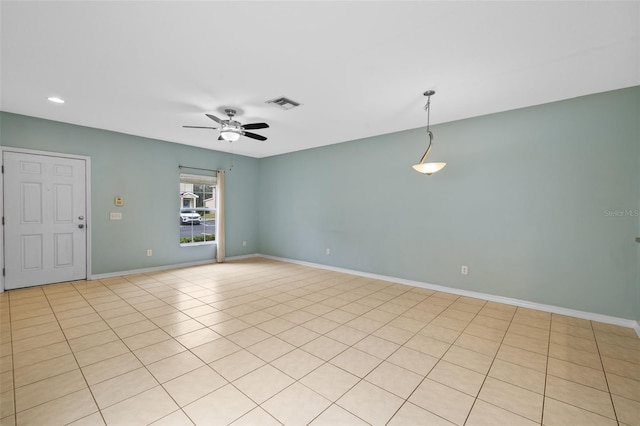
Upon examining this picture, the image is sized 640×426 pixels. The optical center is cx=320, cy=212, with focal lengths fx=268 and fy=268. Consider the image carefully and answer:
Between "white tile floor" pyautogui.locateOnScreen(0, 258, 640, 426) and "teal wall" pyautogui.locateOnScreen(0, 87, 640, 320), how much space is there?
63cm

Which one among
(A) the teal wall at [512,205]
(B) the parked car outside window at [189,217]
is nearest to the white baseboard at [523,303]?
(A) the teal wall at [512,205]

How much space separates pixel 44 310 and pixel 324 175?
491cm

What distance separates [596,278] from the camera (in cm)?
325

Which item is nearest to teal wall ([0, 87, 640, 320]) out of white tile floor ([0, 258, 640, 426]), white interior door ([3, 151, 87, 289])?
white interior door ([3, 151, 87, 289])

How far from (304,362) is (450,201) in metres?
3.31

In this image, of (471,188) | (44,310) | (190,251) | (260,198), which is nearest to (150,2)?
(44,310)

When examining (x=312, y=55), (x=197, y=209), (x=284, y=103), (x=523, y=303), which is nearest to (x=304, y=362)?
A: (x=312, y=55)

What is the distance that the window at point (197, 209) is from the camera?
6.11 metres

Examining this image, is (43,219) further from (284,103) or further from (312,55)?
(312,55)

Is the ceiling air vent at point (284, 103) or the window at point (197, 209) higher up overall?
the ceiling air vent at point (284, 103)

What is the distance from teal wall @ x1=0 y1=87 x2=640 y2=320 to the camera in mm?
3209

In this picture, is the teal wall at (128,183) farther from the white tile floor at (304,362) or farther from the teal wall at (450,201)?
the white tile floor at (304,362)

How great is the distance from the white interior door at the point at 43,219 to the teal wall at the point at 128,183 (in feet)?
0.61

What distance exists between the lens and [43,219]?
Result: 438 cm
